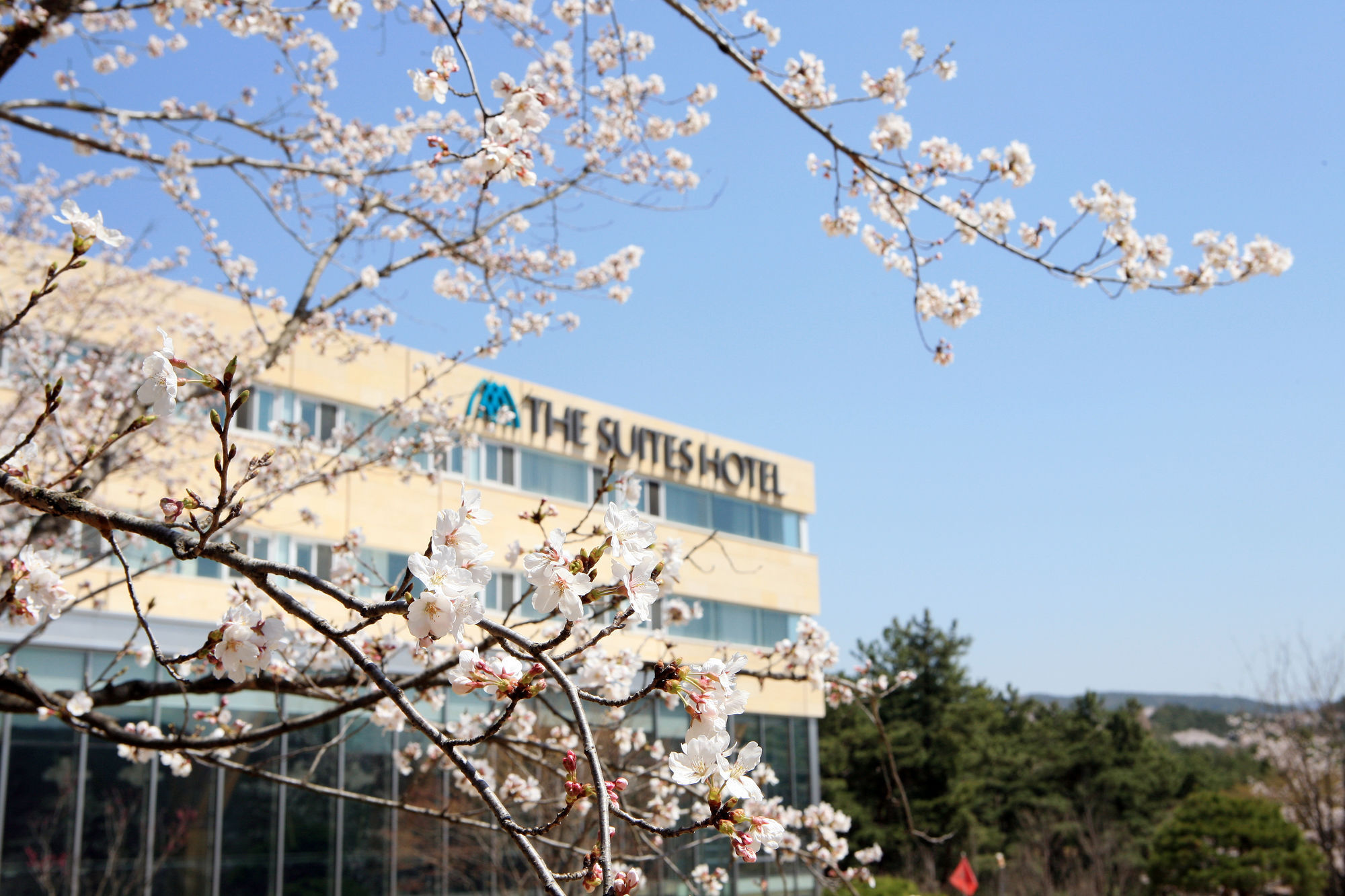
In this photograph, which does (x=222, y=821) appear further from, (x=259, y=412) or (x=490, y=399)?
(x=490, y=399)

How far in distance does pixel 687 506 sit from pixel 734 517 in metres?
1.64

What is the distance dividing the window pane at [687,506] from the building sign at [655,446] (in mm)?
446

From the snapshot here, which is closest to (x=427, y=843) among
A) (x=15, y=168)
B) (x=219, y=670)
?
(x=15, y=168)

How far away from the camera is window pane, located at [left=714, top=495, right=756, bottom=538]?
24906 mm

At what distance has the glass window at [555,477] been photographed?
68.0 feet

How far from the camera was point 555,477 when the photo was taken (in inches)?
837

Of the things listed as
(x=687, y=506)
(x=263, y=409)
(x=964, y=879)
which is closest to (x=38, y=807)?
(x=263, y=409)

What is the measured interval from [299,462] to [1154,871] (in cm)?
2103

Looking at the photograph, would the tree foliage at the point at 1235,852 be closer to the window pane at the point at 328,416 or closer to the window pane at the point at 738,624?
the window pane at the point at 738,624

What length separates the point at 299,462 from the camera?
8500 mm

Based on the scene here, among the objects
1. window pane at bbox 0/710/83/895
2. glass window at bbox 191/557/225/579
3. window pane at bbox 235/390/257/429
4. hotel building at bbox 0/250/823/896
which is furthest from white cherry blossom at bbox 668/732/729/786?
window pane at bbox 235/390/257/429

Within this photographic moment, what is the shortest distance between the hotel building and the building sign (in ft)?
0.21

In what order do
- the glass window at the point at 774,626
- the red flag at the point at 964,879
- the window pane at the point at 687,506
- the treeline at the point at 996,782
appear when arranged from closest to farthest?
the red flag at the point at 964,879
the window pane at the point at 687,506
the glass window at the point at 774,626
the treeline at the point at 996,782

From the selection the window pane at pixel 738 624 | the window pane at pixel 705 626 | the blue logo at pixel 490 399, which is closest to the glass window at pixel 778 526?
the window pane at pixel 738 624
